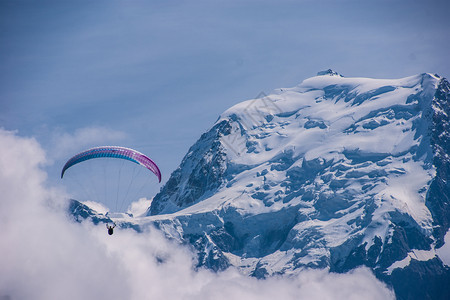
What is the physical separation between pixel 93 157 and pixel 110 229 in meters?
15.9

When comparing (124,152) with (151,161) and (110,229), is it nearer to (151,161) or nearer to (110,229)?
(151,161)

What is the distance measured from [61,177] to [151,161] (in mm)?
17214

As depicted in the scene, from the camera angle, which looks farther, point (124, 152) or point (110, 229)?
point (124, 152)

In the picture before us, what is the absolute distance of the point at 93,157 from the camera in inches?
5842

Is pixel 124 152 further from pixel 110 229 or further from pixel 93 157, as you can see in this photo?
pixel 110 229

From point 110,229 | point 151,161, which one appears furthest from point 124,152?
point 110,229

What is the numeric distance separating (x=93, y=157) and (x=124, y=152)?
19.4 ft

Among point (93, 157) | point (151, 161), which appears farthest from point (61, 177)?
point (151, 161)

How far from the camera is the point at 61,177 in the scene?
148m

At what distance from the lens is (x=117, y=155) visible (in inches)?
5832

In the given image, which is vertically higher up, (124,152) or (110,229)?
(124,152)

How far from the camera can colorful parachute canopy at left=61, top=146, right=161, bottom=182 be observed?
487 ft

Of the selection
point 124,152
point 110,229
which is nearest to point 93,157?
point 124,152

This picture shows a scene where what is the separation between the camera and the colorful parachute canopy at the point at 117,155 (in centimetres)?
14838
